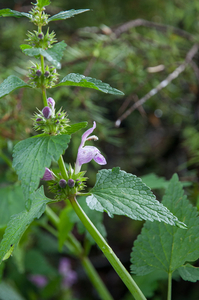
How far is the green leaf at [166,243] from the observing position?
1.95ft

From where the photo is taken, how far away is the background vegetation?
136 centimetres

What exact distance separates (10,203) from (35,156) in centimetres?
68

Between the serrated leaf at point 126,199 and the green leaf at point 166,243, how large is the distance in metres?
0.12

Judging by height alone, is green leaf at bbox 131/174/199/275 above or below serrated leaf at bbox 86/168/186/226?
below

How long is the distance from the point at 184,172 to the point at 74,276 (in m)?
1.01

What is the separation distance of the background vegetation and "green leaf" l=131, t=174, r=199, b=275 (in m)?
0.53

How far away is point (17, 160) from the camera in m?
0.47

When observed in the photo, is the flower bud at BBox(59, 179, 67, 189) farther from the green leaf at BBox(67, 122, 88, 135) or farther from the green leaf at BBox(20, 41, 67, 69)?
the green leaf at BBox(20, 41, 67, 69)

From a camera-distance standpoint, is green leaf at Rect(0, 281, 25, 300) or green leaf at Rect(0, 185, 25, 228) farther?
green leaf at Rect(0, 281, 25, 300)

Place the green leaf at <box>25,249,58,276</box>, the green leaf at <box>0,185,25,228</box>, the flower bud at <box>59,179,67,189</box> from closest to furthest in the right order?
1. the flower bud at <box>59,179,67,189</box>
2. the green leaf at <box>0,185,25,228</box>
3. the green leaf at <box>25,249,58,276</box>

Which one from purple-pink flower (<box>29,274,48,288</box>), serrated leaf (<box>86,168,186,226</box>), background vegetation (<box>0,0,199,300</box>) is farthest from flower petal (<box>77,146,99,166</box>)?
purple-pink flower (<box>29,274,48,288</box>)

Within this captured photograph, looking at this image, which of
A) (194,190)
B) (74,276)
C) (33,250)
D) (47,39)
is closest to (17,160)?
(47,39)

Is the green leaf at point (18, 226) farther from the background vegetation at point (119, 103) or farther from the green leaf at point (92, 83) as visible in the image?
the background vegetation at point (119, 103)

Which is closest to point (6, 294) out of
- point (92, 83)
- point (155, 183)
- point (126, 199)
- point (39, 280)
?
point (39, 280)
